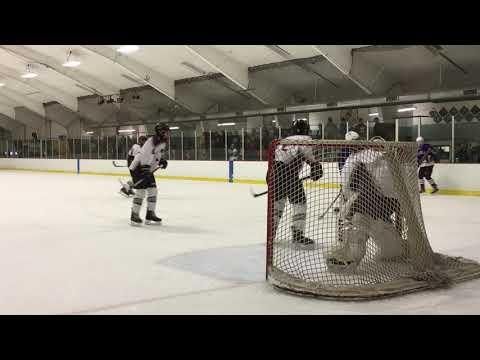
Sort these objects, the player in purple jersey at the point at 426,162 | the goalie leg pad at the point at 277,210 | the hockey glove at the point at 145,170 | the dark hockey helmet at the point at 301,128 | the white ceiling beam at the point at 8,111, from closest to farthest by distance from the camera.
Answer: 1. the goalie leg pad at the point at 277,210
2. the dark hockey helmet at the point at 301,128
3. the hockey glove at the point at 145,170
4. the player in purple jersey at the point at 426,162
5. the white ceiling beam at the point at 8,111

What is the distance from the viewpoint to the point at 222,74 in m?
17.6

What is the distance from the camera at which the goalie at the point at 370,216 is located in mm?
3412

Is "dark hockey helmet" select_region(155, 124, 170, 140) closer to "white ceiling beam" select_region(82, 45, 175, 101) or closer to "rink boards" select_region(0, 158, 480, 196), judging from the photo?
"rink boards" select_region(0, 158, 480, 196)

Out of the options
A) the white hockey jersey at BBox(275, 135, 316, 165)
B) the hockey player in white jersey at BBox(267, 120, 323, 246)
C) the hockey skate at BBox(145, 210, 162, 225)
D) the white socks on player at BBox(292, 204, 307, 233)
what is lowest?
the hockey skate at BBox(145, 210, 162, 225)

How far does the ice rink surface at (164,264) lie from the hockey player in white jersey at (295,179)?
39 centimetres

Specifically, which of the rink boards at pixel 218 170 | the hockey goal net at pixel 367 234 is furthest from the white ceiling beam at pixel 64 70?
the hockey goal net at pixel 367 234

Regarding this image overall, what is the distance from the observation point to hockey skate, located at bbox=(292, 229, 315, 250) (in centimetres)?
392

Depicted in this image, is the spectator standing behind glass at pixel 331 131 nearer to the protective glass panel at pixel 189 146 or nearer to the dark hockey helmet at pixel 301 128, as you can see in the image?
the protective glass panel at pixel 189 146

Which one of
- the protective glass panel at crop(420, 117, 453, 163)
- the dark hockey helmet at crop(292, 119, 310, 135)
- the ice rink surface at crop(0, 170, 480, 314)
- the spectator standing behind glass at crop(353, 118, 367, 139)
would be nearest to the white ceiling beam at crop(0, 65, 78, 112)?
the spectator standing behind glass at crop(353, 118, 367, 139)

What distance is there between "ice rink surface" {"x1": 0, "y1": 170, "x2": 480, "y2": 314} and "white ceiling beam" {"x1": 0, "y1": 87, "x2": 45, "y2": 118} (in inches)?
805

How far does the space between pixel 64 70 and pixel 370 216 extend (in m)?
17.4

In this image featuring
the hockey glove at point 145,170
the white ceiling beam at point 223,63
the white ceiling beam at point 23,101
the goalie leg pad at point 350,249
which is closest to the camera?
the goalie leg pad at point 350,249

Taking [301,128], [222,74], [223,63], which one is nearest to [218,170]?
[223,63]
